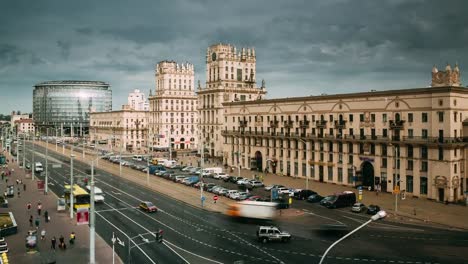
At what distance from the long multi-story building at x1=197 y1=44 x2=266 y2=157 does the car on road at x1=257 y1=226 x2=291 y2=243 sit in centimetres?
8128

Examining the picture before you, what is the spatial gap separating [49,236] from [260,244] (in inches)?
869

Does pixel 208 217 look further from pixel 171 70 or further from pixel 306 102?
pixel 171 70

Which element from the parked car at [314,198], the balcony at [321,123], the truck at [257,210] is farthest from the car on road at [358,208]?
the balcony at [321,123]

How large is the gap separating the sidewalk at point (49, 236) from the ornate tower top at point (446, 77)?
167 ft

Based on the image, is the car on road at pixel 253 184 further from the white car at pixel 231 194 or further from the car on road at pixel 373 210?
the car on road at pixel 373 210

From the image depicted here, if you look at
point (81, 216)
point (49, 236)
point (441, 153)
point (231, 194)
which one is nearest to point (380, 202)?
point (441, 153)

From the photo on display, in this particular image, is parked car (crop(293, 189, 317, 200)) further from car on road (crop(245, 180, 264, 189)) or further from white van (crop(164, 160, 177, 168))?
white van (crop(164, 160, 177, 168))

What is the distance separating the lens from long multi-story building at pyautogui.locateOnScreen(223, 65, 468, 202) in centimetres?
6372

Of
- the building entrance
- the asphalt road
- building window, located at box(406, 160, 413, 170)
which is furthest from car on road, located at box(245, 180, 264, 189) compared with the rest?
building window, located at box(406, 160, 413, 170)

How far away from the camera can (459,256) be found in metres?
37.4

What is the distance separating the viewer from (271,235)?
139 feet

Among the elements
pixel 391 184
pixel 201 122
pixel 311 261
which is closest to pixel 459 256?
pixel 311 261

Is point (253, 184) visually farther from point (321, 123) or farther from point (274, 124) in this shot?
point (274, 124)

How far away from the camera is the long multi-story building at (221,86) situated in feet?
411
